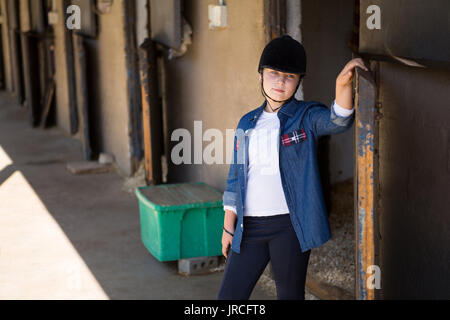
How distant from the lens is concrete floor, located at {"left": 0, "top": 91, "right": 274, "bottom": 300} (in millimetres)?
4758

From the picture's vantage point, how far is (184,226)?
5.10 meters

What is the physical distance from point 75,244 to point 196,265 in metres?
1.37

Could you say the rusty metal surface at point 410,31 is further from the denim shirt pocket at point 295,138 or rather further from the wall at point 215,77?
the wall at point 215,77

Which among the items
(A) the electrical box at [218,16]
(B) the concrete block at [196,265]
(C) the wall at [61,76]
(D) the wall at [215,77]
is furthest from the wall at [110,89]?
(B) the concrete block at [196,265]

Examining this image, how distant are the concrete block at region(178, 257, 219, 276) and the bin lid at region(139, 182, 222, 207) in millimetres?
452

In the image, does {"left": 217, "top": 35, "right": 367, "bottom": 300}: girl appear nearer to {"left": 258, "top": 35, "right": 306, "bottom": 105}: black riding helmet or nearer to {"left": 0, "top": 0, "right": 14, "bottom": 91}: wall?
{"left": 258, "top": 35, "right": 306, "bottom": 105}: black riding helmet

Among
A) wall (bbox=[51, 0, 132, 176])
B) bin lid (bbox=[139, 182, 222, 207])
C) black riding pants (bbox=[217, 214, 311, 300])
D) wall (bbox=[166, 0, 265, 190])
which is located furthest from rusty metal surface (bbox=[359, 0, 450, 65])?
wall (bbox=[51, 0, 132, 176])

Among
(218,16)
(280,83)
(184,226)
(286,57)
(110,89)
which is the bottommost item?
(184,226)

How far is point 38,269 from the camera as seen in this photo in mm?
5203

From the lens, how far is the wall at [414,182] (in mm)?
3074

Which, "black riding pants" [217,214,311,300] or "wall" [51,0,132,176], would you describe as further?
"wall" [51,0,132,176]

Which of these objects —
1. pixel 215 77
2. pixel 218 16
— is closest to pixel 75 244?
pixel 215 77

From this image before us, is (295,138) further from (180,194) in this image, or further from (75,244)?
(75,244)

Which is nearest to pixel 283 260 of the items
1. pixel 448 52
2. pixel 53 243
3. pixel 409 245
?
pixel 409 245
